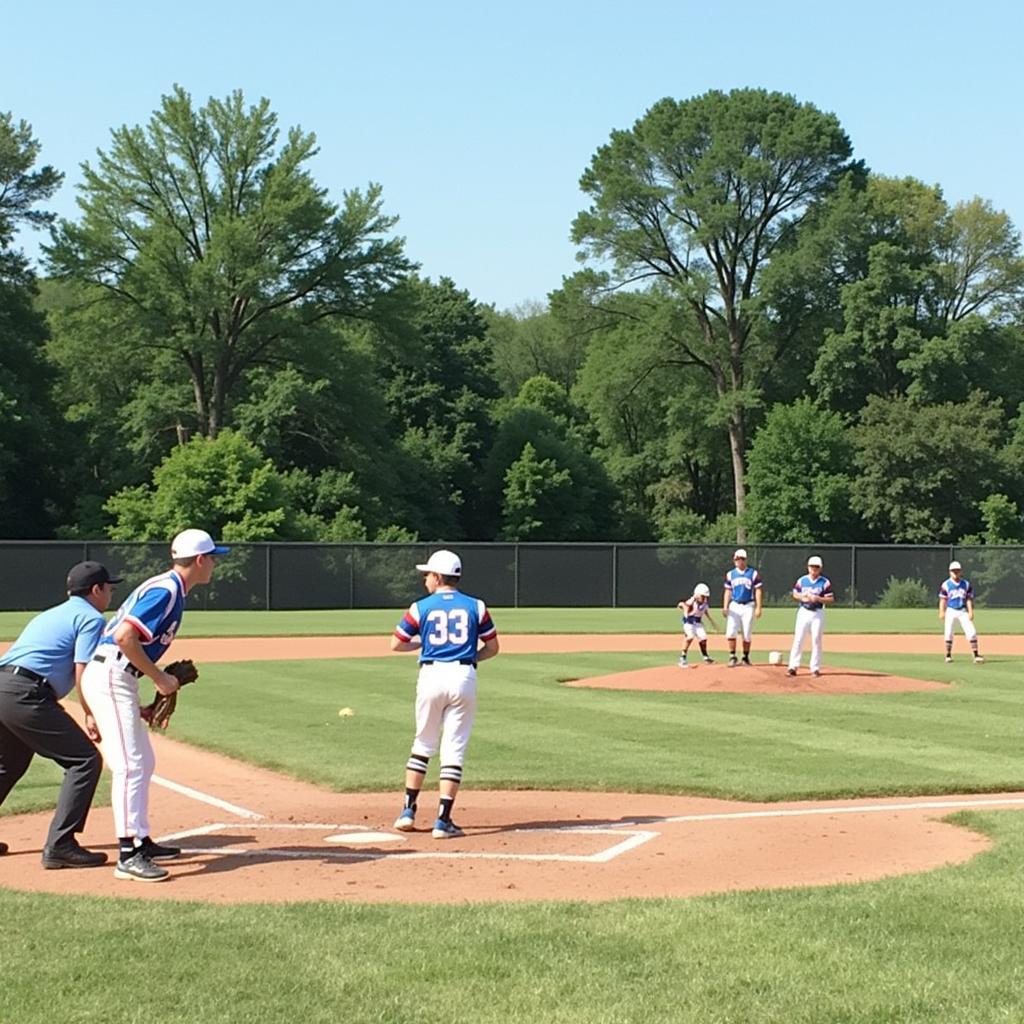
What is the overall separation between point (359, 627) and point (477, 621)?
28614 mm

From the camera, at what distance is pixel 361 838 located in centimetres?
948

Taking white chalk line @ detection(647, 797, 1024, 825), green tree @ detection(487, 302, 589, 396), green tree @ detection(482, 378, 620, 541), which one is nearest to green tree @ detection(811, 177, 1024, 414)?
green tree @ detection(482, 378, 620, 541)

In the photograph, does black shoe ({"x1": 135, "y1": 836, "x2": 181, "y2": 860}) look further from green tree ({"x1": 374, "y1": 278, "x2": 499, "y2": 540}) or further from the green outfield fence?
green tree ({"x1": 374, "y1": 278, "x2": 499, "y2": 540})

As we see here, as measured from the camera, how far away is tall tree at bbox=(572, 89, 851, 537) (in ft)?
217

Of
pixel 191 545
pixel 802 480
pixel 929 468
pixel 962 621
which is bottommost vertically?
pixel 962 621

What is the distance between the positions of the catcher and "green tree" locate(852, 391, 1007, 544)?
2189 inches

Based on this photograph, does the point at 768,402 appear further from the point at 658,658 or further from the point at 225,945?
the point at 225,945

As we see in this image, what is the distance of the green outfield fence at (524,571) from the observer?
145 ft

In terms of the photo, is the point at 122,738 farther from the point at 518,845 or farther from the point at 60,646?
the point at 518,845

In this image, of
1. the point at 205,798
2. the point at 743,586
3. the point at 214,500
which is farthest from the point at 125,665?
the point at 214,500

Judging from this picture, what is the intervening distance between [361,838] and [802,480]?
54.4 m

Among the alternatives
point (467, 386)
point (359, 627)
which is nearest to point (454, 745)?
point (359, 627)

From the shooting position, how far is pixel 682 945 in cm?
637

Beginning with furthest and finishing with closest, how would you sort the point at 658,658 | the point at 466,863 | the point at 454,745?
1. the point at 658,658
2. the point at 454,745
3. the point at 466,863
